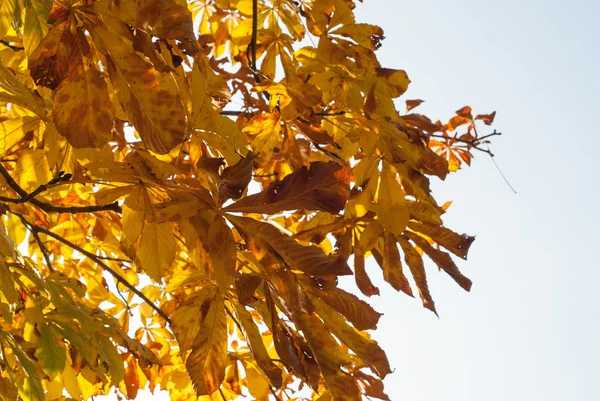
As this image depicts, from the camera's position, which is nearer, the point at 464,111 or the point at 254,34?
the point at 254,34

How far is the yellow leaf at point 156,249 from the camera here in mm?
910

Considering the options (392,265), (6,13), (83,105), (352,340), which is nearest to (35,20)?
(6,13)

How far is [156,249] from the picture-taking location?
0.92 meters

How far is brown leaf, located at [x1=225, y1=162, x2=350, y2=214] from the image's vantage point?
2.43 ft

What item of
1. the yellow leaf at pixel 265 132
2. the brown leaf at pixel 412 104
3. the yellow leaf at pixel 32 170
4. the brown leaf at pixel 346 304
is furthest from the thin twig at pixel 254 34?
the brown leaf at pixel 346 304

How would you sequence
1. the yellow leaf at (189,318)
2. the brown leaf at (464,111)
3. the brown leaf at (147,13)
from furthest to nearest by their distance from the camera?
the brown leaf at (464,111) → the yellow leaf at (189,318) → the brown leaf at (147,13)

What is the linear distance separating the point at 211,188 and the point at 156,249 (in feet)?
0.75

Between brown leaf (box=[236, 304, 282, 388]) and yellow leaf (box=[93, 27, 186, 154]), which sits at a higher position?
yellow leaf (box=[93, 27, 186, 154])

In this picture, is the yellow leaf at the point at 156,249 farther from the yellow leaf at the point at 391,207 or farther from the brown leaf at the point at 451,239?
the brown leaf at the point at 451,239

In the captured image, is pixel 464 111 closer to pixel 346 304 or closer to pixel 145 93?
pixel 346 304

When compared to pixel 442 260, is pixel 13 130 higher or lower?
higher

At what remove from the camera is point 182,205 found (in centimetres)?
74

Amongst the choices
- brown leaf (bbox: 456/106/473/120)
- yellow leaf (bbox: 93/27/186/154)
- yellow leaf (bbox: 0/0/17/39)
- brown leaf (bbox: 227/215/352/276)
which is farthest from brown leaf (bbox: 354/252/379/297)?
brown leaf (bbox: 456/106/473/120)

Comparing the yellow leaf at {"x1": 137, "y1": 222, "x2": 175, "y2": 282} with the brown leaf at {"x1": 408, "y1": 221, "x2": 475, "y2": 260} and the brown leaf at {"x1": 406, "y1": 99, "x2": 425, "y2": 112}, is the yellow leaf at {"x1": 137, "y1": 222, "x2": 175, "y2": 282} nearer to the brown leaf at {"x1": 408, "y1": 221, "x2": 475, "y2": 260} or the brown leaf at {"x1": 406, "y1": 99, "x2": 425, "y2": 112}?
the brown leaf at {"x1": 408, "y1": 221, "x2": 475, "y2": 260}
